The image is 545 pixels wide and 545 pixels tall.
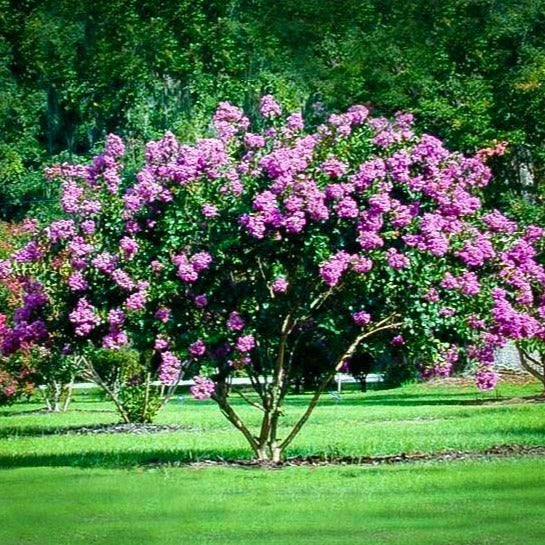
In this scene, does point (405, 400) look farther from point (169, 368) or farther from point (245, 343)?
point (169, 368)

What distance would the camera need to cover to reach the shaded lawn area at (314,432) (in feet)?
66.3

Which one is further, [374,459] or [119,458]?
[119,458]

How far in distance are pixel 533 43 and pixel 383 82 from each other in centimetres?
585

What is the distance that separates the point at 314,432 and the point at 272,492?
35.7 feet

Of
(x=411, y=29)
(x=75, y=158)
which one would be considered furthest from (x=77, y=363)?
(x=411, y=29)

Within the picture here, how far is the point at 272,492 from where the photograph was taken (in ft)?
48.1

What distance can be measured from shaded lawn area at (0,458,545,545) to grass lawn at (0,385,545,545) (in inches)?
0.6

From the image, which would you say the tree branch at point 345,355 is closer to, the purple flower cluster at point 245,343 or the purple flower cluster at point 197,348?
the purple flower cluster at point 245,343

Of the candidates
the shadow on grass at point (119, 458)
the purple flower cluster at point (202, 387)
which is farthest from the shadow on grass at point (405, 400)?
the purple flower cluster at point (202, 387)

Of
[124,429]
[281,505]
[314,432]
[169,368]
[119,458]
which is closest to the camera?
[281,505]

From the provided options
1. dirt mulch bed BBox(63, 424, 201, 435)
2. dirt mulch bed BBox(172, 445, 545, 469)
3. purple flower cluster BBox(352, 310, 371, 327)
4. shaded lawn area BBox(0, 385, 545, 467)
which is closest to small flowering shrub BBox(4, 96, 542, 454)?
purple flower cluster BBox(352, 310, 371, 327)

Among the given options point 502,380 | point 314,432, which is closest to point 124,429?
point 314,432

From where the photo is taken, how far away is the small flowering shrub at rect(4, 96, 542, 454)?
17484 mm

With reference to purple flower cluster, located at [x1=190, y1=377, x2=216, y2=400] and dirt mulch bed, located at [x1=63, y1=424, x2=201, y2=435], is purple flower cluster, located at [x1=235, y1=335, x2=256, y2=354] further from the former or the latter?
dirt mulch bed, located at [x1=63, y1=424, x2=201, y2=435]
